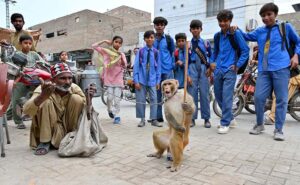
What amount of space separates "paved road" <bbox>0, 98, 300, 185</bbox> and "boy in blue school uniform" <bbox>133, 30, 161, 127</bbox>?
88cm

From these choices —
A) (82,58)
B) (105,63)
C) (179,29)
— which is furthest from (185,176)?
(82,58)

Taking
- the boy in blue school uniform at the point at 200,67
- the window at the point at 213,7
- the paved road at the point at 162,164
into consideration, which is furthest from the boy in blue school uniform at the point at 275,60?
the window at the point at 213,7

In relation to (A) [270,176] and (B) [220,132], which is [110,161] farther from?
(B) [220,132]

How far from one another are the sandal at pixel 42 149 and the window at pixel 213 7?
16466 mm

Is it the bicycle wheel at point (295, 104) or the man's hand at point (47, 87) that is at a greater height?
the man's hand at point (47, 87)

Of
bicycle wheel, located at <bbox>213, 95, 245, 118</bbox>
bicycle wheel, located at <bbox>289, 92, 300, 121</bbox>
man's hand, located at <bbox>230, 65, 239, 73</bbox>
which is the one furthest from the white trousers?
bicycle wheel, located at <bbox>289, 92, 300, 121</bbox>

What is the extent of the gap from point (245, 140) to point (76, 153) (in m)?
2.33

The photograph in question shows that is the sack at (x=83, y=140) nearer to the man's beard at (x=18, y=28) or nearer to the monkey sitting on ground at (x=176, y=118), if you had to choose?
the monkey sitting on ground at (x=176, y=118)

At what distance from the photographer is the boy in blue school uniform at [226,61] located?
4.26 metres

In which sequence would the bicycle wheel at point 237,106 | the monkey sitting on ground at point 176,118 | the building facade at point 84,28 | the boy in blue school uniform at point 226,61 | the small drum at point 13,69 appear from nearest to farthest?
the monkey sitting on ground at point 176,118 → the small drum at point 13,69 → the boy in blue school uniform at point 226,61 → the bicycle wheel at point 237,106 → the building facade at point 84,28

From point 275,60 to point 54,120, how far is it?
3120 mm

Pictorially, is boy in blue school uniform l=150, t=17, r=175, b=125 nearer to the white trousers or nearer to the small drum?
the white trousers

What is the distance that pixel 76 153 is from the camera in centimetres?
316

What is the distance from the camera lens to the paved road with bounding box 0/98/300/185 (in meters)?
2.57
